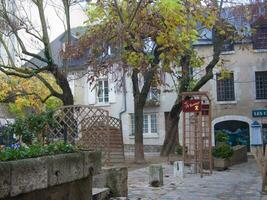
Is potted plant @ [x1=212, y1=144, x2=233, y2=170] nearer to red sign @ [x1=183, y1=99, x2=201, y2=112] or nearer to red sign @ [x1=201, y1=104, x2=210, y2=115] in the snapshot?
red sign @ [x1=201, y1=104, x2=210, y2=115]

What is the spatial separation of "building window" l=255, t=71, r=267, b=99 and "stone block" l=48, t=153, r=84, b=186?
2809 cm

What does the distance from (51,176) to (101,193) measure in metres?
3.44

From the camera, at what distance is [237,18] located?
81.7 feet

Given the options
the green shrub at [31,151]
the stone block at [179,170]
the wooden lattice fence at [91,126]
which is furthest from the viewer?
the wooden lattice fence at [91,126]

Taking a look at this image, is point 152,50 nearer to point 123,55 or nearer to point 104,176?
point 123,55

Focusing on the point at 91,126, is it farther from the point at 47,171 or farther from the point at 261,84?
the point at 261,84

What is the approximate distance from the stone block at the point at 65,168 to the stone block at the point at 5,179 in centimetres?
89

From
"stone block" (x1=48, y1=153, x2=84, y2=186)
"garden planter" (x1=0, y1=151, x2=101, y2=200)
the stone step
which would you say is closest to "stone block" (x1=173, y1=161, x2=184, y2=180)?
the stone step

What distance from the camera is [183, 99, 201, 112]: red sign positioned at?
1627cm

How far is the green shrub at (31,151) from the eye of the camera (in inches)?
218

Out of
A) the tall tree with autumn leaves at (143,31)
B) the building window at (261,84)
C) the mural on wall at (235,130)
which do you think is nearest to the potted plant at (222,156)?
the tall tree with autumn leaves at (143,31)

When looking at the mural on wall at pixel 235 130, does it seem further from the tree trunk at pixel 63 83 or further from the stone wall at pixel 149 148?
the tree trunk at pixel 63 83

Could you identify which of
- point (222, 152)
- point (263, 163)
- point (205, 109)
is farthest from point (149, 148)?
point (263, 163)

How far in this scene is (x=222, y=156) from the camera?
64.0 feet
